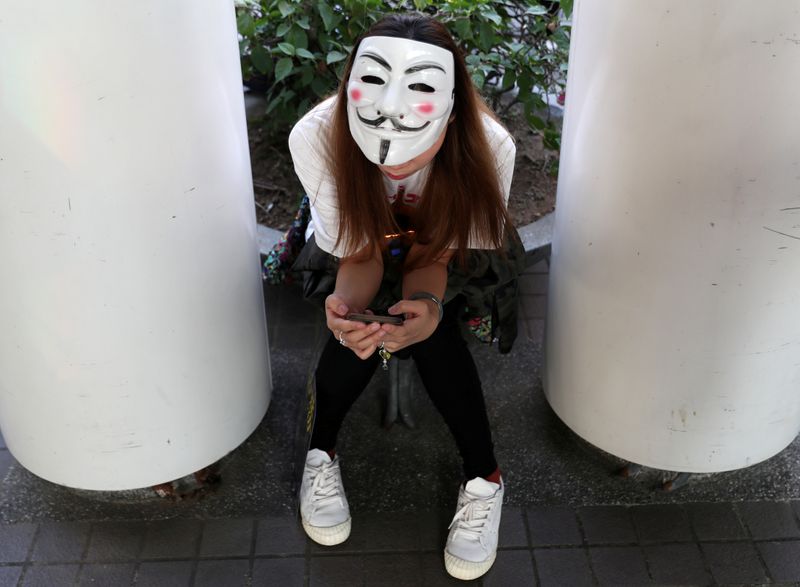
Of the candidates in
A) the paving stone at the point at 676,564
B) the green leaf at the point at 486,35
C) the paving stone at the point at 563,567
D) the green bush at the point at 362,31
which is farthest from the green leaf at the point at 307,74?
the paving stone at the point at 676,564

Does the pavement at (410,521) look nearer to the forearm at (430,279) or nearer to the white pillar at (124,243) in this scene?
the white pillar at (124,243)

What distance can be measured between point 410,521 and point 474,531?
0.18 metres

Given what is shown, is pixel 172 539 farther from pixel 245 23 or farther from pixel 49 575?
pixel 245 23

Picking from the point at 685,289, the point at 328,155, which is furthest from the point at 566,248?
the point at 328,155

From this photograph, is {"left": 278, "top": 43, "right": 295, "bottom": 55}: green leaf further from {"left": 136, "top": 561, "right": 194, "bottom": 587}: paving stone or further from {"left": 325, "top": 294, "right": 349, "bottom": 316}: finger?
{"left": 136, "top": 561, "right": 194, "bottom": 587}: paving stone

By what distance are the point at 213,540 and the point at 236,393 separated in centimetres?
35

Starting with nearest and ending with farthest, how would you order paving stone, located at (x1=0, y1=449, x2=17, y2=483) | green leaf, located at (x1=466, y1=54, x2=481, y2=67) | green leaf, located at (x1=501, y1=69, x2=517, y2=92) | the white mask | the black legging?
the white mask → the black legging → paving stone, located at (x1=0, y1=449, x2=17, y2=483) → green leaf, located at (x1=466, y1=54, x2=481, y2=67) → green leaf, located at (x1=501, y1=69, x2=517, y2=92)

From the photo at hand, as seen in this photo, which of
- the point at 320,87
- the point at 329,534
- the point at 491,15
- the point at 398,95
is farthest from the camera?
the point at 320,87

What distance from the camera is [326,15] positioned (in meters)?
2.47

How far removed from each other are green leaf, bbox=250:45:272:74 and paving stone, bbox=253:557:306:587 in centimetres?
158

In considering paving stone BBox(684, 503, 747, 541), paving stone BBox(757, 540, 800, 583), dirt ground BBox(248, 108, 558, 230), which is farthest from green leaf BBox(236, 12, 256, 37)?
paving stone BBox(757, 540, 800, 583)

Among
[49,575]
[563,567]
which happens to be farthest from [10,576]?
[563,567]

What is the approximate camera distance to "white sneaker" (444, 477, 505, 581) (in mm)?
1814

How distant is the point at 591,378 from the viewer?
193 centimetres
